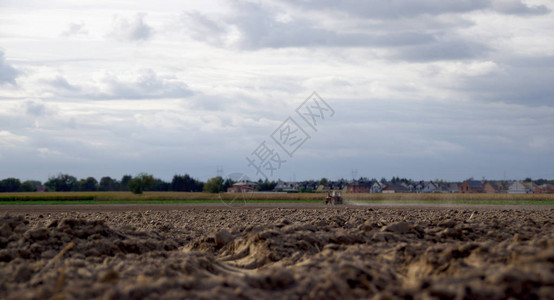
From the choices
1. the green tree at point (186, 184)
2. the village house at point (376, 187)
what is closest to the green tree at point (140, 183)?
the green tree at point (186, 184)

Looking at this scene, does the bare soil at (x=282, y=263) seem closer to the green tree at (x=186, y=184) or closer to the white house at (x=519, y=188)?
the green tree at (x=186, y=184)

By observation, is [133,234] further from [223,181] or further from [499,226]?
[223,181]

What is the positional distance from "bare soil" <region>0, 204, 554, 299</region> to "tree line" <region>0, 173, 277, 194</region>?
73.5 meters

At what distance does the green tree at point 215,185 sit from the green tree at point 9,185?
5901 centimetres

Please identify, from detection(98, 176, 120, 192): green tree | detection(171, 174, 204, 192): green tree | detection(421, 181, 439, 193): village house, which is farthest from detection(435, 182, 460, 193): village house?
detection(98, 176, 120, 192): green tree

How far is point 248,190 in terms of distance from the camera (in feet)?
235

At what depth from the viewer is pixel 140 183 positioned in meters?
105

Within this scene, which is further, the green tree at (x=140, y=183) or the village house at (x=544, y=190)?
the village house at (x=544, y=190)

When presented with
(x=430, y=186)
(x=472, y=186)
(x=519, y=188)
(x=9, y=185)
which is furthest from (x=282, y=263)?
(x=430, y=186)

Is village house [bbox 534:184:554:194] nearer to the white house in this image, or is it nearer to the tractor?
the white house

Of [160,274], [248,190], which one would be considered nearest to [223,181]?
[248,190]

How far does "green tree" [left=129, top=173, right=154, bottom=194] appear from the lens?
105 meters

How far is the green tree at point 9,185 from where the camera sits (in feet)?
413

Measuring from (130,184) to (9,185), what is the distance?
42.6 meters
